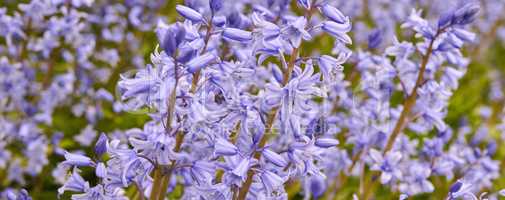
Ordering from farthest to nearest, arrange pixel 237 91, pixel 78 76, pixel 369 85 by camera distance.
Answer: pixel 78 76, pixel 369 85, pixel 237 91

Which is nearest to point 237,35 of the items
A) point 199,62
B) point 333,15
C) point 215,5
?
point 215,5

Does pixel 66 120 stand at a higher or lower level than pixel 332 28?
Result: lower

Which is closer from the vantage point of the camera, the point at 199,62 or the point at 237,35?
the point at 199,62

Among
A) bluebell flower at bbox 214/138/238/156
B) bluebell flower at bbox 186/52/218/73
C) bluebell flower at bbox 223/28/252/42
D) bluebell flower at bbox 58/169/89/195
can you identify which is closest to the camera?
bluebell flower at bbox 186/52/218/73

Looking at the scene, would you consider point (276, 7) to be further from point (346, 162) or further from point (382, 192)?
point (382, 192)

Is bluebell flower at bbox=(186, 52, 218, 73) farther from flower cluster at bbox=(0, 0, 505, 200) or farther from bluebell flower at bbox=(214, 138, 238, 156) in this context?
bluebell flower at bbox=(214, 138, 238, 156)

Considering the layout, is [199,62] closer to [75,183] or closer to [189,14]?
[189,14]

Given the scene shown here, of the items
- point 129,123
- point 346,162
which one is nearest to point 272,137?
point 346,162

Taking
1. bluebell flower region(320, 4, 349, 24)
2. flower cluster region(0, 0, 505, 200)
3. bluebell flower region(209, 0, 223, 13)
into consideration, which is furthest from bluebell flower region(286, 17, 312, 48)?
bluebell flower region(209, 0, 223, 13)

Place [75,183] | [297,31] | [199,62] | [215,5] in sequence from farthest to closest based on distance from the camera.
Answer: [75,183]
[215,5]
[297,31]
[199,62]
